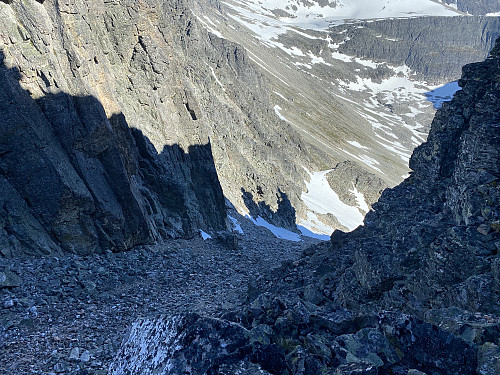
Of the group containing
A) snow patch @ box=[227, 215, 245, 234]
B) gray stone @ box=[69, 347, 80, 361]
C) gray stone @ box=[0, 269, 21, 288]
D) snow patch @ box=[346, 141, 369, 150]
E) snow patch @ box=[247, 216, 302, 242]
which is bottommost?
snow patch @ box=[346, 141, 369, 150]

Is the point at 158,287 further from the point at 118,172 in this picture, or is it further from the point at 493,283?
the point at 493,283

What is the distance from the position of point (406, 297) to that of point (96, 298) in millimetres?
13275

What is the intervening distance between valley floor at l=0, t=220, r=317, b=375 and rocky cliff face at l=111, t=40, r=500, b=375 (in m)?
4.42

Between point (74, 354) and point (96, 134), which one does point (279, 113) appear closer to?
point (96, 134)

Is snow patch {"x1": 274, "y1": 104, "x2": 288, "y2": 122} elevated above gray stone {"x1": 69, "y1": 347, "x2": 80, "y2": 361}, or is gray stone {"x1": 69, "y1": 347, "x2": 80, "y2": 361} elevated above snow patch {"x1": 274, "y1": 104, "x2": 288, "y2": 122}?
gray stone {"x1": 69, "y1": 347, "x2": 80, "y2": 361}

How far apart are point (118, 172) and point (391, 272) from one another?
1580 centimetres

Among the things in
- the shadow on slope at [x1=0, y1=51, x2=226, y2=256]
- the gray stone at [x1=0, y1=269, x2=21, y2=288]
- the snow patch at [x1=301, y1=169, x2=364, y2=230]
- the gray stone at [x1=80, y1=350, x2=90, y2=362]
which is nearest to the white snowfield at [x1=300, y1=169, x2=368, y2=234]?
the snow patch at [x1=301, y1=169, x2=364, y2=230]

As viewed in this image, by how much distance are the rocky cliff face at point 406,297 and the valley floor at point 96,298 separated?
4.42m

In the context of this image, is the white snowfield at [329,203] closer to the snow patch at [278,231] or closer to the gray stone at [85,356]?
the snow patch at [278,231]

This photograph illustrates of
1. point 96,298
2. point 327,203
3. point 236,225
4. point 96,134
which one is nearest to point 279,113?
point 327,203

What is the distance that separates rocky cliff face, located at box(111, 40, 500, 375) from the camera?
23.8 ft

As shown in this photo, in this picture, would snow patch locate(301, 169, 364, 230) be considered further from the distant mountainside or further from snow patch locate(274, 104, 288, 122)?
snow patch locate(274, 104, 288, 122)

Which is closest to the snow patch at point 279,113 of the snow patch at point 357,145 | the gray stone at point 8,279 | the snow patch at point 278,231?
the snow patch at point 357,145

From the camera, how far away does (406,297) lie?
13.3 meters
